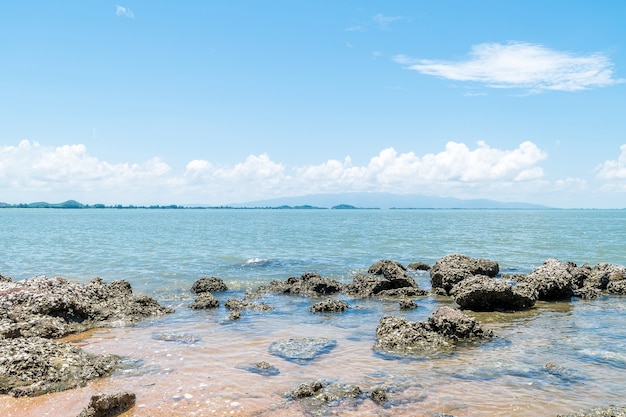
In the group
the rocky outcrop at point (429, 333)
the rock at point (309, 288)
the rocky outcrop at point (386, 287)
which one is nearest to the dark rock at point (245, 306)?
the rock at point (309, 288)

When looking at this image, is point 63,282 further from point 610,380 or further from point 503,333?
point 610,380

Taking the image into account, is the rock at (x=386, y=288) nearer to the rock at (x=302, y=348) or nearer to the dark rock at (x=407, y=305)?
the dark rock at (x=407, y=305)

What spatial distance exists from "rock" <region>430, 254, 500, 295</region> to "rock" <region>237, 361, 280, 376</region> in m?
14.2

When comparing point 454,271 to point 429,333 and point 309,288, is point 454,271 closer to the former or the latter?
point 309,288

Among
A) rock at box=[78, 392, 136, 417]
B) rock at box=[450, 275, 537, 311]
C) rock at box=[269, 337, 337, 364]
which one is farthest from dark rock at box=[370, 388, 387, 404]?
rock at box=[450, 275, 537, 311]

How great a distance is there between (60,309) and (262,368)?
29.9ft

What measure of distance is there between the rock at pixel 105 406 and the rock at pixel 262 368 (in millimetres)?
3387

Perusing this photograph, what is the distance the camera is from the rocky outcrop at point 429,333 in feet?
46.3

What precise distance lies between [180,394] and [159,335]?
18.0 feet

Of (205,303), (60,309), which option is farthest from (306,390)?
(60,309)

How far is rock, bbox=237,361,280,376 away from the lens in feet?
39.2

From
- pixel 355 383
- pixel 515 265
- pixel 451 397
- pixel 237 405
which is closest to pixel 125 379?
pixel 237 405

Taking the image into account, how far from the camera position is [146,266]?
116 feet

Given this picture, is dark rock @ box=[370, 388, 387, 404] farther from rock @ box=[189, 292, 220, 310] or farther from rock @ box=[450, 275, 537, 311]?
rock @ box=[189, 292, 220, 310]
